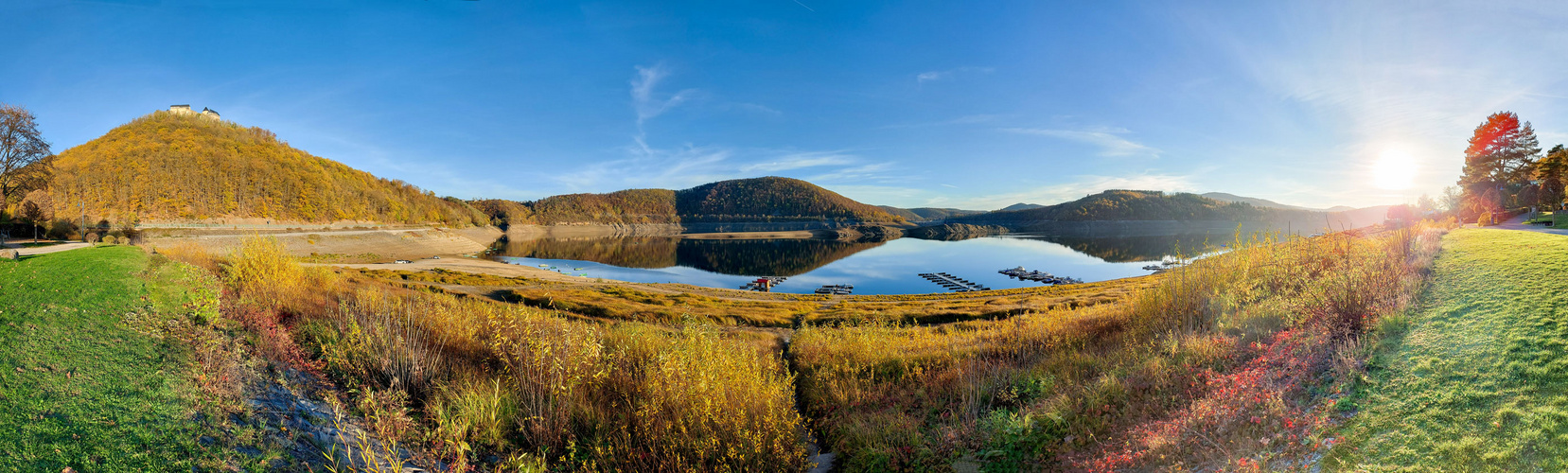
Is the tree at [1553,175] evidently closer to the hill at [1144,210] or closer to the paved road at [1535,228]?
the paved road at [1535,228]

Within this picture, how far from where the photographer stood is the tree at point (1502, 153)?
1209 inches

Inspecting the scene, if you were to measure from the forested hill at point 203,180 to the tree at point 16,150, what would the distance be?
489 inches

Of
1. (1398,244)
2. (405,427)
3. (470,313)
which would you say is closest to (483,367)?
(405,427)

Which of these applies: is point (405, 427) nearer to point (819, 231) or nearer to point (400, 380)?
point (400, 380)

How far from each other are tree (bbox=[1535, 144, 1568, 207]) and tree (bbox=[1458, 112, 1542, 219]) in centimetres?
430

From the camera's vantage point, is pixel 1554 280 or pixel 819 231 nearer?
pixel 1554 280

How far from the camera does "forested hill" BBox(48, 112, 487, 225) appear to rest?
2180 inches

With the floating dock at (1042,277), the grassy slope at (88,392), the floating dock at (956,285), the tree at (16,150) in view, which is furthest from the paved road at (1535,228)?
the tree at (16,150)

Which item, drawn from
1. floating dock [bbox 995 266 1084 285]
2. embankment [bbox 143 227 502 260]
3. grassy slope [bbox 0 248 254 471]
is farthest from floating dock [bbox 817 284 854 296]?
embankment [bbox 143 227 502 260]

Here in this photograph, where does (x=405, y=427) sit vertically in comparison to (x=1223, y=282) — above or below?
below

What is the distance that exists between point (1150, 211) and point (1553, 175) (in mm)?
151901

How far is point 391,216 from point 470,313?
119769mm

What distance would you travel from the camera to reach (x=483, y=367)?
6723 millimetres

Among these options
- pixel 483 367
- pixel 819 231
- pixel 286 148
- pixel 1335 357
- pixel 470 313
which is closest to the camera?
pixel 1335 357
